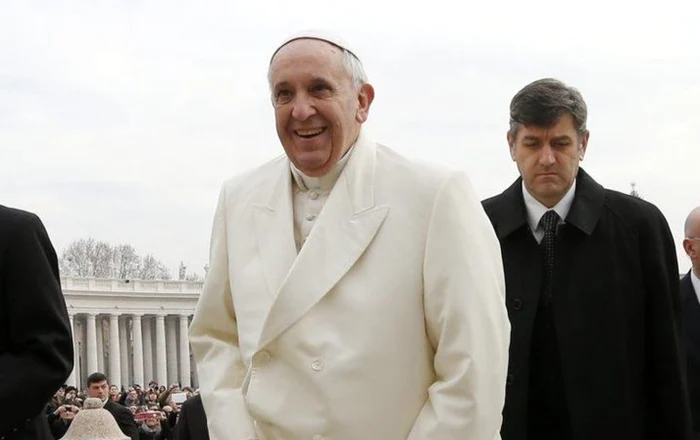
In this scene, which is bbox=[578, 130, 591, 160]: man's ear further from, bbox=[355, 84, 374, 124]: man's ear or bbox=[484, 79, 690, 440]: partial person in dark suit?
bbox=[355, 84, 374, 124]: man's ear

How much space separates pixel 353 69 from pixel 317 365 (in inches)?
37.6

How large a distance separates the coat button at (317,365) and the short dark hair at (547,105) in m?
1.57

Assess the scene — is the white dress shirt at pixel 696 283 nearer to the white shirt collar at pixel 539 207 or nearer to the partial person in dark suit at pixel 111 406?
the white shirt collar at pixel 539 207

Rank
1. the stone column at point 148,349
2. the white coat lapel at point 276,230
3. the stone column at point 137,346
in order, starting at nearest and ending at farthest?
1. the white coat lapel at point 276,230
2. the stone column at point 137,346
3. the stone column at point 148,349

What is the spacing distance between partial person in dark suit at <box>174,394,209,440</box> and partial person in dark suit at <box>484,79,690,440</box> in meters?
2.37

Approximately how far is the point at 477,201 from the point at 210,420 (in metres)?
1.11

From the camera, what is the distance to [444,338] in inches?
150

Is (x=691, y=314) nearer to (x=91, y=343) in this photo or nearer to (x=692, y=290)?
(x=692, y=290)

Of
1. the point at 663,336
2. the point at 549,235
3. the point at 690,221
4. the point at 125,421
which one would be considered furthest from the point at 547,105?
the point at 125,421

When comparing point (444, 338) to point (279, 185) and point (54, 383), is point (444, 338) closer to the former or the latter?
point (279, 185)

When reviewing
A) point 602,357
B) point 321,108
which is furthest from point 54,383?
point 602,357

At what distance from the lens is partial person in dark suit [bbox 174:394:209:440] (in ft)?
22.3

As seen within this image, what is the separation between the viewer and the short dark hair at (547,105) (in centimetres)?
489

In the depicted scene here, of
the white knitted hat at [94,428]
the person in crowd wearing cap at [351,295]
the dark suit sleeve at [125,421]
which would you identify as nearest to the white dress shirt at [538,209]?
the person in crowd wearing cap at [351,295]
